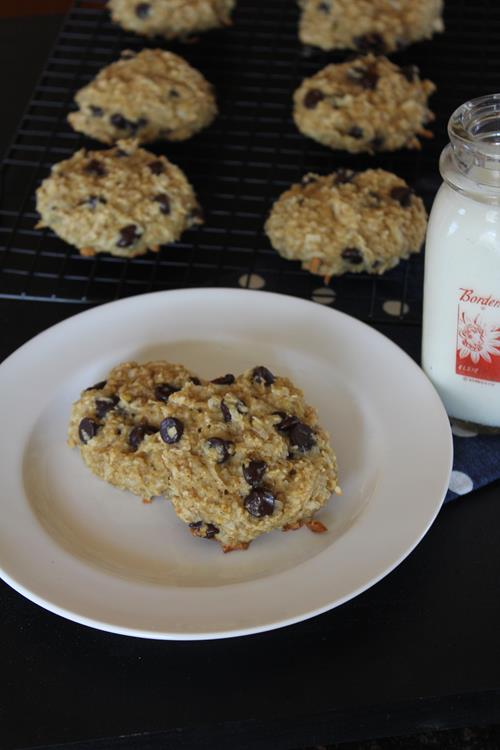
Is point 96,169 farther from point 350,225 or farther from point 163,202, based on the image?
point 350,225

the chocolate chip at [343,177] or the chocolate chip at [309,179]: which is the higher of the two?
the chocolate chip at [343,177]

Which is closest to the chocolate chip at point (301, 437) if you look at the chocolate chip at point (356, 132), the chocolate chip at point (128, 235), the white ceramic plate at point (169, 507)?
the white ceramic plate at point (169, 507)

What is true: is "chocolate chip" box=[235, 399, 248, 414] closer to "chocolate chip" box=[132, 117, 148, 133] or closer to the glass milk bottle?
the glass milk bottle

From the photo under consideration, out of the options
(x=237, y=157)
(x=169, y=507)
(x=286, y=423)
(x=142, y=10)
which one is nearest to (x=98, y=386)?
(x=169, y=507)

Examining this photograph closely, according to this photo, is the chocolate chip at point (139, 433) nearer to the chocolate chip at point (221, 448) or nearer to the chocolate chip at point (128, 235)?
the chocolate chip at point (221, 448)

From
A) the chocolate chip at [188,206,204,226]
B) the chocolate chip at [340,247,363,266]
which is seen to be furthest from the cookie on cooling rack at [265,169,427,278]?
the chocolate chip at [188,206,204,226]

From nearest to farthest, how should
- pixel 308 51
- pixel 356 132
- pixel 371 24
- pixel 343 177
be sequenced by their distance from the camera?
pixel 343 177
pixel 356 132
pixel 371 24
pixel 308 51
